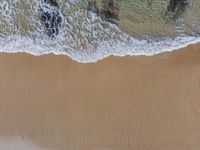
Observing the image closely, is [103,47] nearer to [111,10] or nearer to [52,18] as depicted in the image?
[111,10]

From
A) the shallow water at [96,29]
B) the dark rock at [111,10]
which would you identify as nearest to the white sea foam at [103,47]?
the shallow water at [96,29]

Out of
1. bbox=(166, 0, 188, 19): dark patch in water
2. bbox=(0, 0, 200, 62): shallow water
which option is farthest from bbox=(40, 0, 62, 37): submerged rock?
bbox=(166, 0, 188, 19): dark patch in water

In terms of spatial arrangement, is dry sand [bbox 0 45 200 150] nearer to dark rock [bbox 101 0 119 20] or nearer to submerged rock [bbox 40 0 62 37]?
submerged rock [bbox 40 0 62 37]

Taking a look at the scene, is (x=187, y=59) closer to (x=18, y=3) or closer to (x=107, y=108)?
(x=107, y=108)

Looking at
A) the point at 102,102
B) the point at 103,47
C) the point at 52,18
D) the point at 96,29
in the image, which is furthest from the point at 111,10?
the point at 102,102

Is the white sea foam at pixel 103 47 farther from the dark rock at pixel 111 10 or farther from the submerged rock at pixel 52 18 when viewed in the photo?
the dark rock at pixel 111 10
